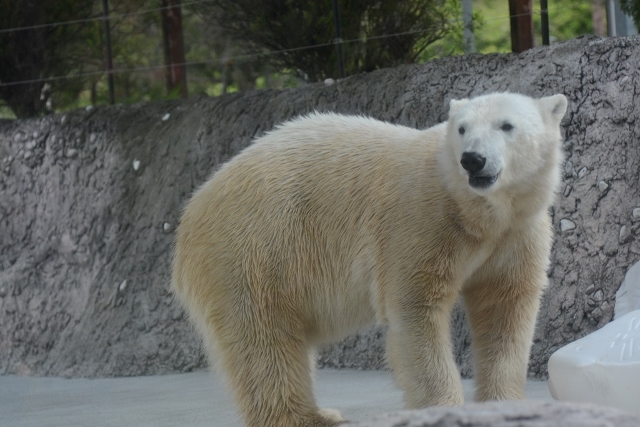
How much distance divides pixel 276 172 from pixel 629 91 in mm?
2027

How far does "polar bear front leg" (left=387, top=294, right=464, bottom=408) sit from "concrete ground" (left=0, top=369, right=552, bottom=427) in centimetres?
53

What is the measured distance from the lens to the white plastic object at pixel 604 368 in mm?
3076

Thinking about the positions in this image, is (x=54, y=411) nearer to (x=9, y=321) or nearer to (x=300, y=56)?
(x=9, y=321)

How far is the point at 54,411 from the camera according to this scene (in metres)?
4.90

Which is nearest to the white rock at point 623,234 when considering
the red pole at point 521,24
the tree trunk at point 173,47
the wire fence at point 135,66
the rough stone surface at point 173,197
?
the rough stone surface at point 173,197

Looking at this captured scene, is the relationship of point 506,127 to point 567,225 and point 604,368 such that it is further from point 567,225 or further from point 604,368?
point 567,225

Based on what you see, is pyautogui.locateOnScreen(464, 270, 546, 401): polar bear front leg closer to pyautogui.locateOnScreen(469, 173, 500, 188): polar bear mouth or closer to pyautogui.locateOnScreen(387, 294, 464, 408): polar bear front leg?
pyautogui.locateOnScreen(387, 294, 464, 408): polar bear front leg

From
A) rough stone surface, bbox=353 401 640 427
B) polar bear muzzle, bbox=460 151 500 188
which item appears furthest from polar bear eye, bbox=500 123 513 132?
rough stone surface, bbox=353 401 640 427

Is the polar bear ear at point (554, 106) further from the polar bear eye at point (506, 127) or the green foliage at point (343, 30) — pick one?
the green foliage at point (343, 30)

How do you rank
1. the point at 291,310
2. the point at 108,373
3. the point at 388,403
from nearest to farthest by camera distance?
the point at 291,310 < the point at 388,403 < the point at 108,373

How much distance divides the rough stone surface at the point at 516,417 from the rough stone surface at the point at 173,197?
3.00 meters

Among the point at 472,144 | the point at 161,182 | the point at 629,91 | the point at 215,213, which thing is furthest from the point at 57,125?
the point at 472,144

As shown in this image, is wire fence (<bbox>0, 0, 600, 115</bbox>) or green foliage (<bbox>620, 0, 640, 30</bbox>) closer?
green foliage (<bbox>620, 0, 640, 30</bbox>)

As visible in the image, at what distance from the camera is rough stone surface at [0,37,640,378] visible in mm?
4859
